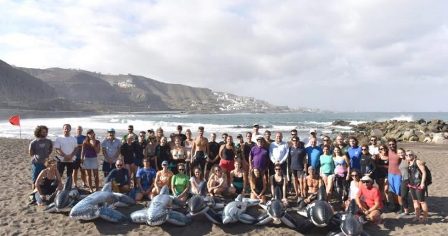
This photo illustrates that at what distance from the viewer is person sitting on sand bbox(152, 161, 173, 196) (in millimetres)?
10008

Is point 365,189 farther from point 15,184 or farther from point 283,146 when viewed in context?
point 15,184

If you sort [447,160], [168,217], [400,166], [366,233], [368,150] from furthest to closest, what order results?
[447,160] < [368,150] < [400,166] < [168,217] < [366,233]

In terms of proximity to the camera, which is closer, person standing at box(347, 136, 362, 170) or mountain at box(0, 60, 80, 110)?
person standing at box(347, 136, 362, 170)

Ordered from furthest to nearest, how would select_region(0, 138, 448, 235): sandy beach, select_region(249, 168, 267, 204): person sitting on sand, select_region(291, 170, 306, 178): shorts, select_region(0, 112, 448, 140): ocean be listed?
1. select_region(0, 112, 448, 140): ocean
2. select_region(291, 170, 306, 178): shorts
3. select_region(249, 168, 267, 204): person sitting on sand
4. select_region(0, 138, 448, 235): sandy beach

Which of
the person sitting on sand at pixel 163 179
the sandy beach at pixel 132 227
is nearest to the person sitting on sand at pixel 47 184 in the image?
the sandy beach at pixel 132 227

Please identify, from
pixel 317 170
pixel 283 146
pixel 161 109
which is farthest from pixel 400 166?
pixel 161 109

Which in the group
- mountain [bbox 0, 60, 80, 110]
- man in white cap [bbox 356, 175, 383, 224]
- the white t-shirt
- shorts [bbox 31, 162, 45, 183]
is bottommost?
man in white cap [bbox 356, 175, 383, 224]

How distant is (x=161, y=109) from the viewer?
17525cm

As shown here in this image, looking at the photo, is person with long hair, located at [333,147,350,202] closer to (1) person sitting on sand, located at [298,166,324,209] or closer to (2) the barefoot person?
(1) person sitting on sand, located at [298,166,324,209]

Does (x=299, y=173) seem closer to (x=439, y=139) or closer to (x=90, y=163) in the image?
(x=90, y=163)

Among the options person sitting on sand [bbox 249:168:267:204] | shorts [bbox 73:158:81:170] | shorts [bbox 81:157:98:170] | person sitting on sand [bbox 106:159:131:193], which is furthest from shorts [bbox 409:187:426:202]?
shorts [bbox 73:158:81:170]

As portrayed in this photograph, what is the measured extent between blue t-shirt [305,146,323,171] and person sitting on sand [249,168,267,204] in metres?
1.31

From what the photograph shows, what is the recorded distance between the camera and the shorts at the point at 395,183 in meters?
9.33

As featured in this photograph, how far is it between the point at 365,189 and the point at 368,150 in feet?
4.01
